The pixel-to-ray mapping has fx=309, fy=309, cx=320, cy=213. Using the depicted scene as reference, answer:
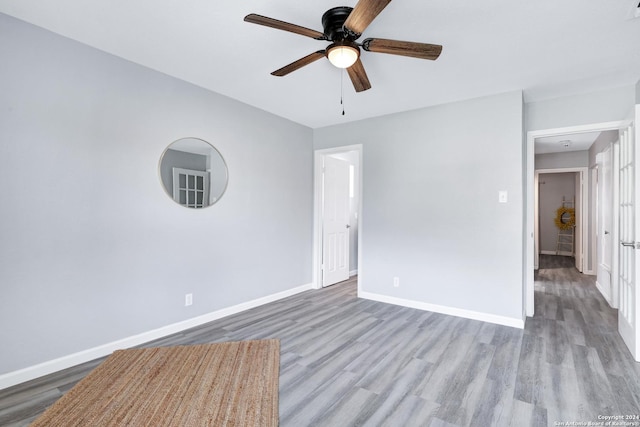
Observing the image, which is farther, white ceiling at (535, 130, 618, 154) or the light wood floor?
white ceiling at (535, 130, 618, 154)

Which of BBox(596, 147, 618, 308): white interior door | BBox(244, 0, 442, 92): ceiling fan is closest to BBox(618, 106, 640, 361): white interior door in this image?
BBox(596, 147, 618, 308): white interior door

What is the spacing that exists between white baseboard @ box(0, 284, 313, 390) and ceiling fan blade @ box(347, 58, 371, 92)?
2.71m

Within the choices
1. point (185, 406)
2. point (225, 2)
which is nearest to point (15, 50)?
point (225, 2)

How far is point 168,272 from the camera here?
2.97 m

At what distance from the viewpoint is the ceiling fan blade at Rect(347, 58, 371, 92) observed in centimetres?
214

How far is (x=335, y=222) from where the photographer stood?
16.5ft

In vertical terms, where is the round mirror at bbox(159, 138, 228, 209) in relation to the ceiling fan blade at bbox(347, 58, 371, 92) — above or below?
below

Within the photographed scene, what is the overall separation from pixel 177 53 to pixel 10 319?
2.28 m

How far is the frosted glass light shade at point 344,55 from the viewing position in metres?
1.90

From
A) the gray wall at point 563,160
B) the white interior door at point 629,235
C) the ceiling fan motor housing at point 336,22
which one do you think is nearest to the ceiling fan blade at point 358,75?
the ceiling fan motor housing at point 336,22

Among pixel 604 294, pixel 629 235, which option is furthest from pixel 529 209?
pixel 604 294

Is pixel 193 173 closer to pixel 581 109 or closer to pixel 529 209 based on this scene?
pixel 529 209

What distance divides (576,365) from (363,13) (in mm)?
2928

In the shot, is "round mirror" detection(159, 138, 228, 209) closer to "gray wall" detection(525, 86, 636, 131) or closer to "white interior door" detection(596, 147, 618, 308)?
"gray wall" detection(525, 86, 636, 131)
